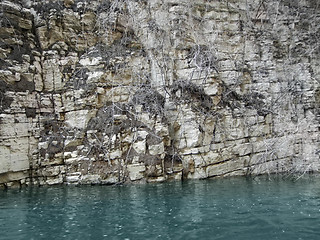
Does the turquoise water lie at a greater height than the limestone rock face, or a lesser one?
lesser

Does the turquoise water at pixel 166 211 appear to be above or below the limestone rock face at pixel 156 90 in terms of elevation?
below

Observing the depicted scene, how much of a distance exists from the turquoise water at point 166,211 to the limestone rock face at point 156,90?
3.94ft

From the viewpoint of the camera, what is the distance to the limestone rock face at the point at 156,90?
33.4 ft

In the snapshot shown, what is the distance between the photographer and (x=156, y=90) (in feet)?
38.3

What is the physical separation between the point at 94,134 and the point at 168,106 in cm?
303

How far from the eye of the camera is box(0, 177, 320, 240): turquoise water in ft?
18.3

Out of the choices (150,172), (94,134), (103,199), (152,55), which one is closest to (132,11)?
(152,55)

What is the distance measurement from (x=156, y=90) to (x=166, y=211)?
5.85 metres

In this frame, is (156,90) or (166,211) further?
(156,90)

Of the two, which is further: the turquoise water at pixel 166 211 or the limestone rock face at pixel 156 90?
the limestone rock face at pixel 156 90

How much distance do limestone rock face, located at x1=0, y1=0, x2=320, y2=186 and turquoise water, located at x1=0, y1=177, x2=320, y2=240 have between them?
120 centimetres

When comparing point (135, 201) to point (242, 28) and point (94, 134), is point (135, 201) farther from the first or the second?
point (242, 28)

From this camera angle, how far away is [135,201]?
7.87 meters

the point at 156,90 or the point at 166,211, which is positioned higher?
the point at 156,90
